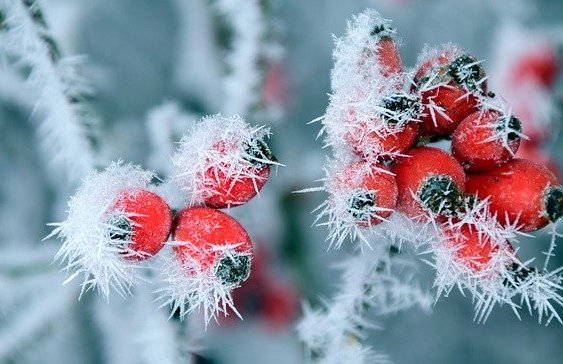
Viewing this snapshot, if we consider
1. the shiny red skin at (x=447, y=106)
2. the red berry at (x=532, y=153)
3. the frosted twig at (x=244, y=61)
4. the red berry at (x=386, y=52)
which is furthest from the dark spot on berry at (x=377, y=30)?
the red berry at (x=532, y=153)

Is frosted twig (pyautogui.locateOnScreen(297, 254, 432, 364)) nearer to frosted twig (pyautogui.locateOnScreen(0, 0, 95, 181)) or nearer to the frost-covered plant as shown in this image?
the frost-covered plant

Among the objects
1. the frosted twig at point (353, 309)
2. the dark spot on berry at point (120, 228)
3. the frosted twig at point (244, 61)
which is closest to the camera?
the dark spot on berry at point (120, 228)

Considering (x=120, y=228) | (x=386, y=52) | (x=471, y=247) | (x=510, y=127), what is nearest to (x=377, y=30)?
(x=386, y=52)

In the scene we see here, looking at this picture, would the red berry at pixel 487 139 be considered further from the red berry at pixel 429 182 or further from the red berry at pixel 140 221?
the red berry at pixel 140 221

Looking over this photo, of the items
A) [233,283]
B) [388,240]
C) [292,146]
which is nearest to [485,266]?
[388,240]

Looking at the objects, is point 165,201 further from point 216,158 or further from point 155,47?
point 155,47

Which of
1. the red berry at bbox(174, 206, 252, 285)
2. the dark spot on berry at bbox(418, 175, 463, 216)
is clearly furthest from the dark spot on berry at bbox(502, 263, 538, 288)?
the red berry at bbox(174, 206, 252, 285)
